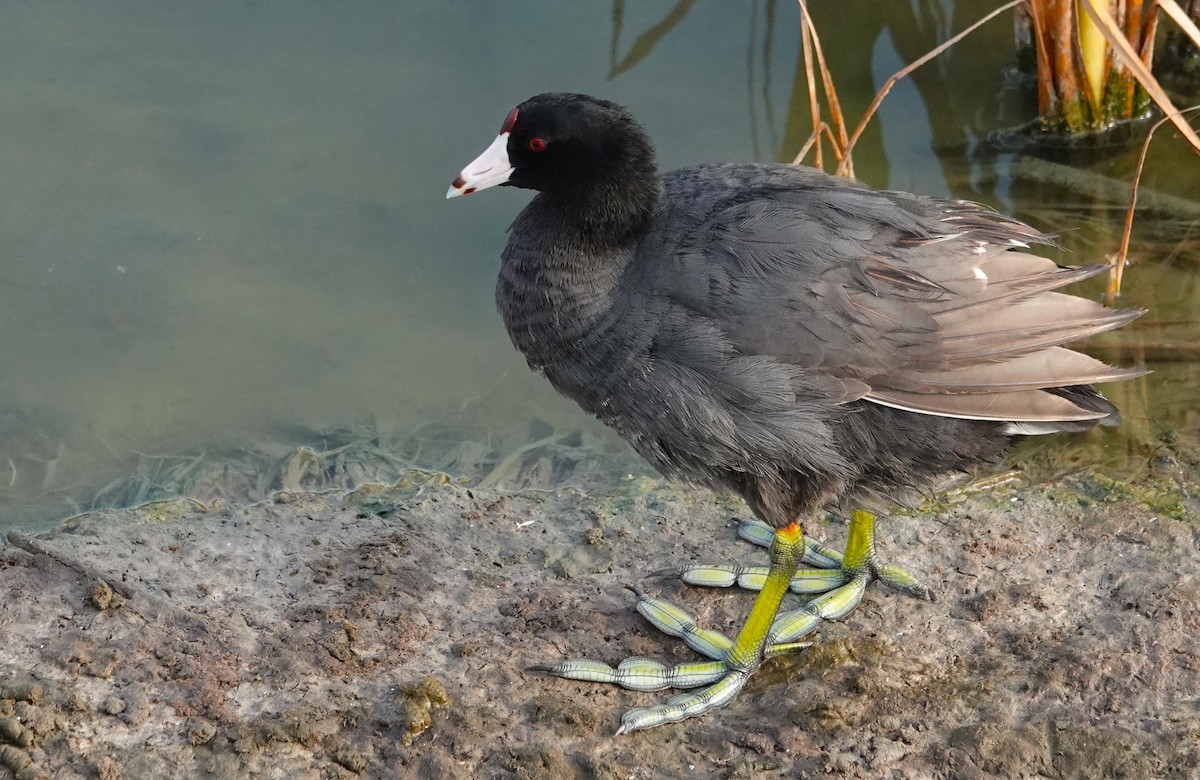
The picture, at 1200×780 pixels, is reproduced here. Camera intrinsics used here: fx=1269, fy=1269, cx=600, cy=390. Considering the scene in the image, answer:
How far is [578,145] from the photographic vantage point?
10.5ft

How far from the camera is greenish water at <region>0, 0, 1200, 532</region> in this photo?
438 centimetres

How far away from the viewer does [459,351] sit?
4.85 metres

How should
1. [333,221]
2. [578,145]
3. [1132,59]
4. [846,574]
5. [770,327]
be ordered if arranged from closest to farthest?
1. [770,327]
2. [578,145]
3. [846,574]
4. [1132,59]
5. [333,221]

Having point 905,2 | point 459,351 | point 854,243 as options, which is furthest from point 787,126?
point 854,243

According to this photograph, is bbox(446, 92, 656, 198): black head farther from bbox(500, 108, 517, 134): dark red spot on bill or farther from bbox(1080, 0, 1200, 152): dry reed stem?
bbox(1080, 0, 1200, 152): dry reed stem

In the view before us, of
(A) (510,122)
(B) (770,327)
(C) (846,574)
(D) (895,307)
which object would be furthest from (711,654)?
(A) (510,122)

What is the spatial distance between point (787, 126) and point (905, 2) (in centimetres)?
112

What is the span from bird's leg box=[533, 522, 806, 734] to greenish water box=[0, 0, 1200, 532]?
0.98 m

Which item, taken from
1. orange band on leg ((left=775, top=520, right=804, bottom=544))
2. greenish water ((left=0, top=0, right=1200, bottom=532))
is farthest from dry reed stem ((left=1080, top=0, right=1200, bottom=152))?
orange band on leg ((left=775, top=520, right=804, bottom=544))

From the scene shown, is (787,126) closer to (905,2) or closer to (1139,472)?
(905,2)

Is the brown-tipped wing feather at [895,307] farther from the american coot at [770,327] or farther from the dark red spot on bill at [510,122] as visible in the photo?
the dark red spot on bill at [510,122]

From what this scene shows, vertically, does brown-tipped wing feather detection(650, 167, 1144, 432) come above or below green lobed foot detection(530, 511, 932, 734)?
above

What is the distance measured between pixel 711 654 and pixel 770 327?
36.1 inches

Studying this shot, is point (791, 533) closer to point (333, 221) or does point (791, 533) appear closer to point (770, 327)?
point (770, 327)
